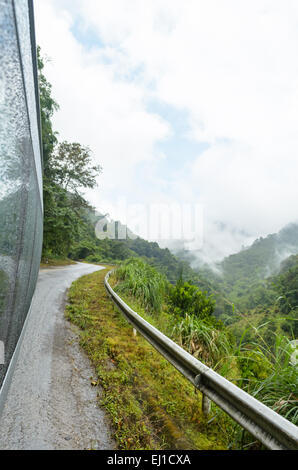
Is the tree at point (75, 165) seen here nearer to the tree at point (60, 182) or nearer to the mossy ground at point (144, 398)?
the tree at point (60, 182)

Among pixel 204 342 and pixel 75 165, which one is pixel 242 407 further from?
pixel 75 165

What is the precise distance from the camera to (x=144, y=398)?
2.45m

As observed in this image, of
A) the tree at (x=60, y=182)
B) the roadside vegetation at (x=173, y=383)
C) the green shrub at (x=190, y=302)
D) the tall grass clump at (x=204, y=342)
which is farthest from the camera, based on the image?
the tree at (x=60, y=182)

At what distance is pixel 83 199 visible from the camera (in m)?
20.8

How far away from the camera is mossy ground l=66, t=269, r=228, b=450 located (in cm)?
192

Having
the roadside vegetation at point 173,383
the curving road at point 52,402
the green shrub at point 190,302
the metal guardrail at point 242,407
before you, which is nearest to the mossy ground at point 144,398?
the roadside vegetation at point 173,383

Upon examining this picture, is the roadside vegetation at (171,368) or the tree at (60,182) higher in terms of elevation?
the tree at (60,182)

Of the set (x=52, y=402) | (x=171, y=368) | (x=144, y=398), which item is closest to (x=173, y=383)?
(x=171, y=368)

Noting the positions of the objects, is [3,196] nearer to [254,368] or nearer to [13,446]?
[13,446]

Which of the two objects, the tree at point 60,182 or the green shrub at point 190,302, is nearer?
the green shrub at point 190,302

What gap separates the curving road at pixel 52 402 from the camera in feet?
5.92

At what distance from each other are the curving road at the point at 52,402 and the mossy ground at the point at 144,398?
0.48ft

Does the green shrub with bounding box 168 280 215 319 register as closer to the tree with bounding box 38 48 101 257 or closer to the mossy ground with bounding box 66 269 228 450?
the mossy ground with bounding box 66 269 228 450

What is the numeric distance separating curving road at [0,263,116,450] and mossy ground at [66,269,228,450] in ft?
0.48
